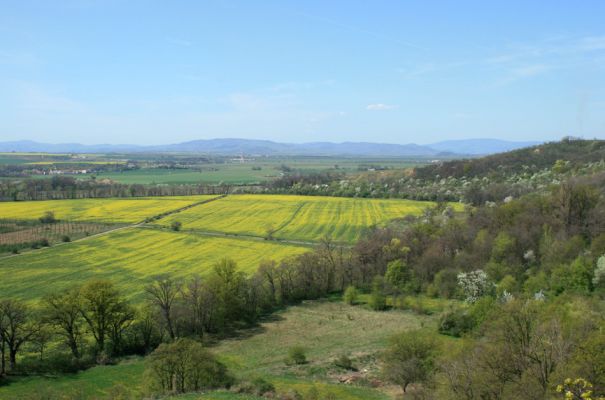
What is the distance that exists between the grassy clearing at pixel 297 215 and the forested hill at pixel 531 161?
2402 cm

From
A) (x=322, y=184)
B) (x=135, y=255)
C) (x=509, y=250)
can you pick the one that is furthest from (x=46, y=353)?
(x=322, y=184)

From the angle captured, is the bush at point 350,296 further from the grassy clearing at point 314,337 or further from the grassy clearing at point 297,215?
the grassy clearing at point 297,215

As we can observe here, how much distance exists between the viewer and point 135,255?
63.8m

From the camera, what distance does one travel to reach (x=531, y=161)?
11506 cm

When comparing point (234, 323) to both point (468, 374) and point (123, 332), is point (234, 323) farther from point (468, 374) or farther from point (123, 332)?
point (468, 374)

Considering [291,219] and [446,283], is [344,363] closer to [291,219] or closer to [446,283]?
[446,283]

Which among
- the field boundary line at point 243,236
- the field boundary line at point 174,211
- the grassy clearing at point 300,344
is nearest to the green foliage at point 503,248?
the grassy clearing at point 300,344

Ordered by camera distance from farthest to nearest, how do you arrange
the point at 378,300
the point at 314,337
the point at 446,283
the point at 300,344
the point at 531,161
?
the point at 531,161 → the point at 446,283 → the point at 378,300 → the point at 314,337 → the point at 300,344

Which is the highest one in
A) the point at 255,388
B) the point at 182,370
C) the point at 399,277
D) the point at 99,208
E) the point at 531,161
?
the point at 531,161

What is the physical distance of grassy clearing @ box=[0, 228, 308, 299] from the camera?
51.5 meters

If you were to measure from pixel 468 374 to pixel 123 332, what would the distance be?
2840 cm

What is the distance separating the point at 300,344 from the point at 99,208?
3084 inches

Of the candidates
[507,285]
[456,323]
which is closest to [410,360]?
[456,323]

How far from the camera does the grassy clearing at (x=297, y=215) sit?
78812mm
